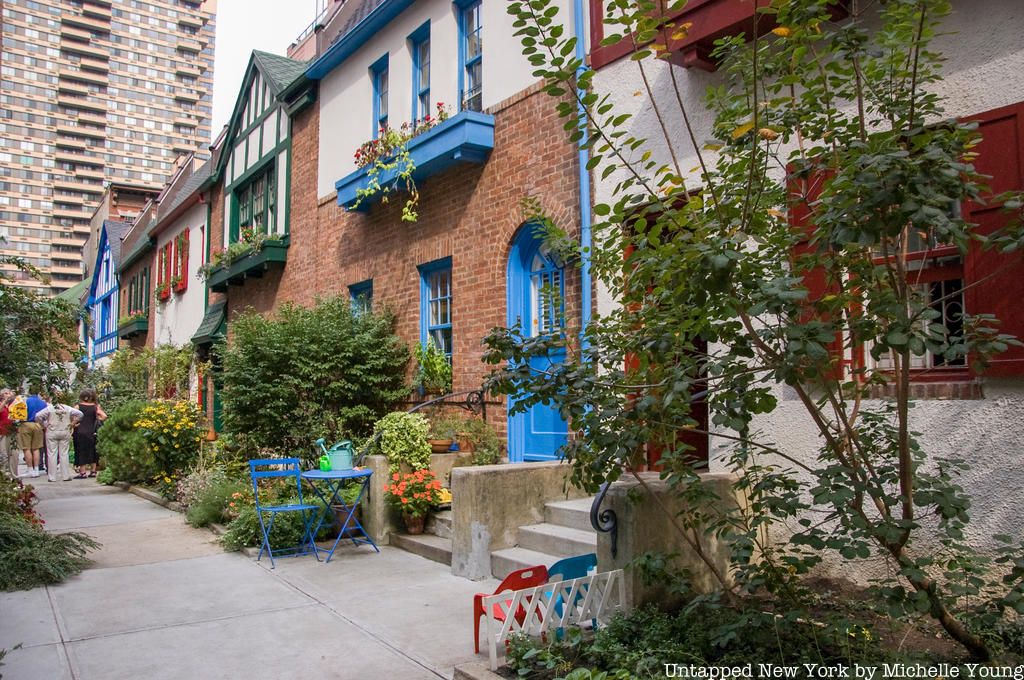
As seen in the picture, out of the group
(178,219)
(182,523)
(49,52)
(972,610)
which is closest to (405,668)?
(972,610)

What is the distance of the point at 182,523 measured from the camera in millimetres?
9781

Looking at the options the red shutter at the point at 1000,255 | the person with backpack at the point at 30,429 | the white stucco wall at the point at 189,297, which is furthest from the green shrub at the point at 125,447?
the red shutter at the point at 1000,255

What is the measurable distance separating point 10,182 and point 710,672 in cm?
10798

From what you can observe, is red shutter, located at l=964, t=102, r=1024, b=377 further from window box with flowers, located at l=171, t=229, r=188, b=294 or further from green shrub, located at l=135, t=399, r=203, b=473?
window box with flowers, located at l=171, t=229, r=188, b=294

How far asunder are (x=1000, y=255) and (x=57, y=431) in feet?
54.3

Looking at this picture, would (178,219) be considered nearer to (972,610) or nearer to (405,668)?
(405,668)

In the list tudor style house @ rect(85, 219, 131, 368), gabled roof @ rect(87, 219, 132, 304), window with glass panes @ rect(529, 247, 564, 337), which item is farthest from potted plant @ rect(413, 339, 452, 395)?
gabled roof @ rect(87, 219, 132, 304)

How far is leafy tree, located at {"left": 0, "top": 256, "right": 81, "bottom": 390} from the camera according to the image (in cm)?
825

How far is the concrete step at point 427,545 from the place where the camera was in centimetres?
706

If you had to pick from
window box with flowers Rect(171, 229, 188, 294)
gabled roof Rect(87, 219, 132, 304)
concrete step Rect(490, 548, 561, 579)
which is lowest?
concrete step Rect(490, 548, 561, 579)

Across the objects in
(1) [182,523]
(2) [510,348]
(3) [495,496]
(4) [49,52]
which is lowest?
(1) [182,523]

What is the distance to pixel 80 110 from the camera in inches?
3821

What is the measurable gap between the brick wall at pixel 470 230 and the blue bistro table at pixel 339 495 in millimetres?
1688

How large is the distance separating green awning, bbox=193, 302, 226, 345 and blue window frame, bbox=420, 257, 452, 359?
8342 mm
